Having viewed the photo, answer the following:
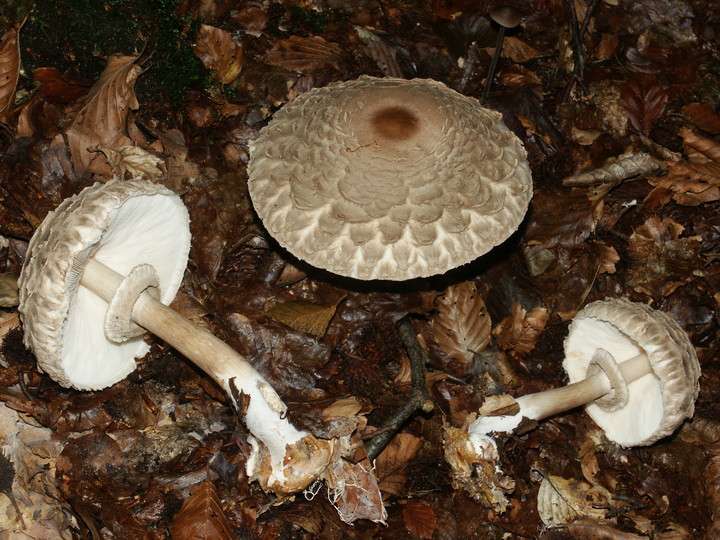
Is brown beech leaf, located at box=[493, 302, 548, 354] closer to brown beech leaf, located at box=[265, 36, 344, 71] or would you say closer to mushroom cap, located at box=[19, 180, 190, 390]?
mushroom cap, located at box=[19, 180, 190, 390]

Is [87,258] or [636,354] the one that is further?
[636,354]

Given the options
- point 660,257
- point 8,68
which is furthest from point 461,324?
point 8,68

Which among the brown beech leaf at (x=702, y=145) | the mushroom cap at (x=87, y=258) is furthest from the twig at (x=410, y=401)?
the brown beech leaf at (x=702, y=145)

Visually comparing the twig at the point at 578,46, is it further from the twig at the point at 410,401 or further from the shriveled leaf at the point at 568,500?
the shriveled leaf at the point at 568,500

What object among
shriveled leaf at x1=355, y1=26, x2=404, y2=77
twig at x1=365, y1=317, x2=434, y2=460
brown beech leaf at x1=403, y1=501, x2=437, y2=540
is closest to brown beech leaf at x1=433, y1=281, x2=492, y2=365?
twig at x1=365, y1=317, x2=434, y2=460

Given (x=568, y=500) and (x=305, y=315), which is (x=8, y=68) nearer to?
(x=305, y=315)

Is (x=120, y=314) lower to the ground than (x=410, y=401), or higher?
higher

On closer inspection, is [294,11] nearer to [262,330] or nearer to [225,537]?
[262,330]
